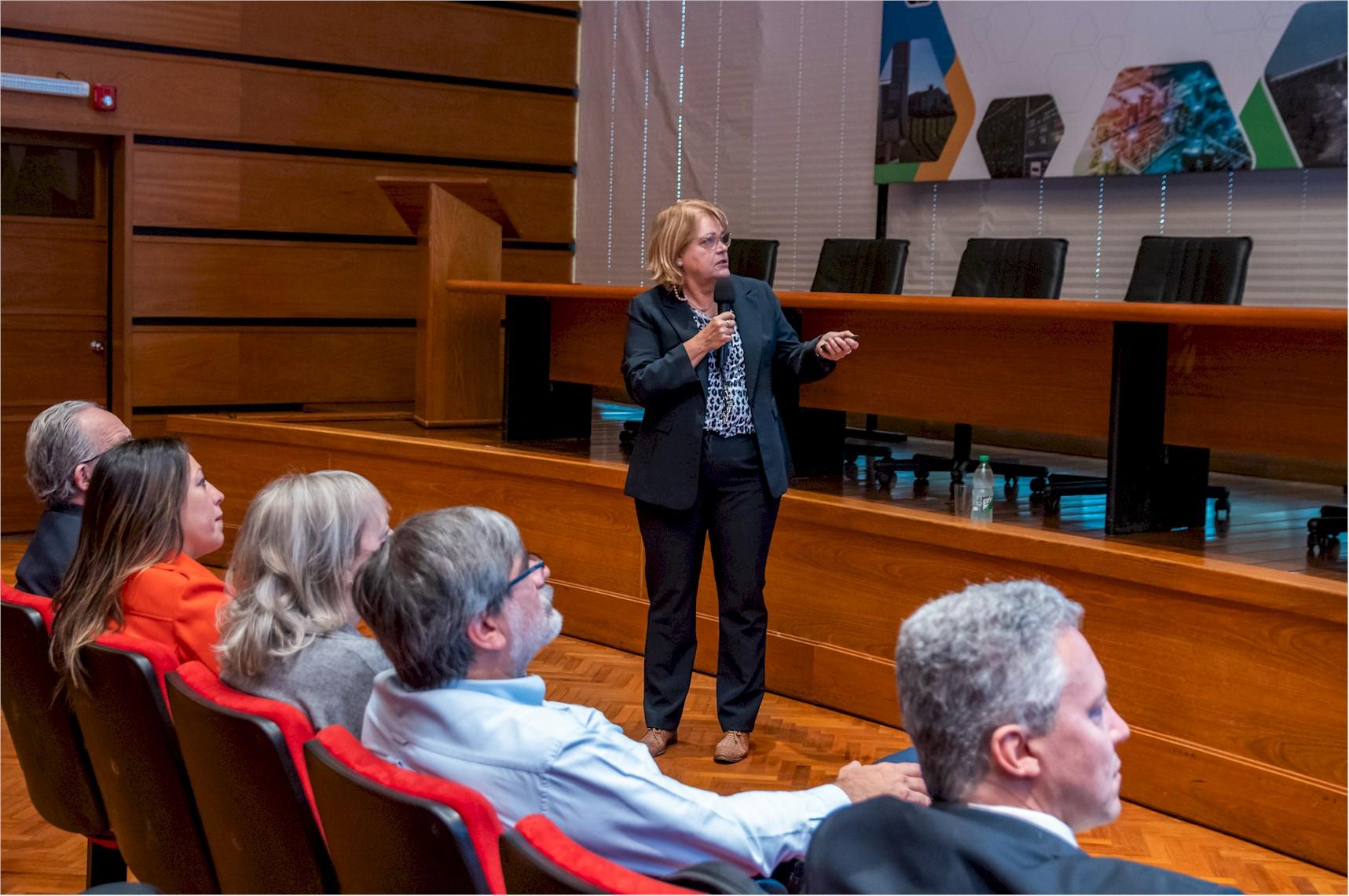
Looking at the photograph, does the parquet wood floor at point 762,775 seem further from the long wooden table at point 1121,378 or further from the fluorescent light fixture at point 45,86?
the fluorescent light fixture at point 45,86

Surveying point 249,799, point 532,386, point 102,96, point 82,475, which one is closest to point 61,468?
point 82,475

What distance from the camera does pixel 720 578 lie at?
12.2ft

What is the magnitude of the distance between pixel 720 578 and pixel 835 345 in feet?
2.37

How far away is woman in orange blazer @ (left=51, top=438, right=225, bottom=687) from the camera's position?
2.27 m

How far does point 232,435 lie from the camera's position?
19.9 ft

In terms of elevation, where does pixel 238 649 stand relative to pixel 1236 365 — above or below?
below

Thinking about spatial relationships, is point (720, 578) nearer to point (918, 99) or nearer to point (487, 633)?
point (487, 633)

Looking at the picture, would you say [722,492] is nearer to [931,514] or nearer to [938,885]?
[931,514]

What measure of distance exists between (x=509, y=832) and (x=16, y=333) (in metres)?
6.23

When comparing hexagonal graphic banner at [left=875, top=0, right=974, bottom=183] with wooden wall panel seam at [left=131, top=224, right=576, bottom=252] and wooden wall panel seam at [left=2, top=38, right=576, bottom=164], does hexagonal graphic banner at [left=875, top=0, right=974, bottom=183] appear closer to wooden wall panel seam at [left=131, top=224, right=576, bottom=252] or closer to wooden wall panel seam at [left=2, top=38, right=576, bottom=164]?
wooden wall panel seam at [left=2, top=38, right=576, bottom=164]

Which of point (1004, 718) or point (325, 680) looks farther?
point (325, 680)

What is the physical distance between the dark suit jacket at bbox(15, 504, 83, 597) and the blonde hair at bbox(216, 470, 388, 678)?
2.80 feet

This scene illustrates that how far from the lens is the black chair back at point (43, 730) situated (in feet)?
7.21

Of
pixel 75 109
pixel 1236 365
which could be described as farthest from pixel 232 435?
pixel 1236 365
